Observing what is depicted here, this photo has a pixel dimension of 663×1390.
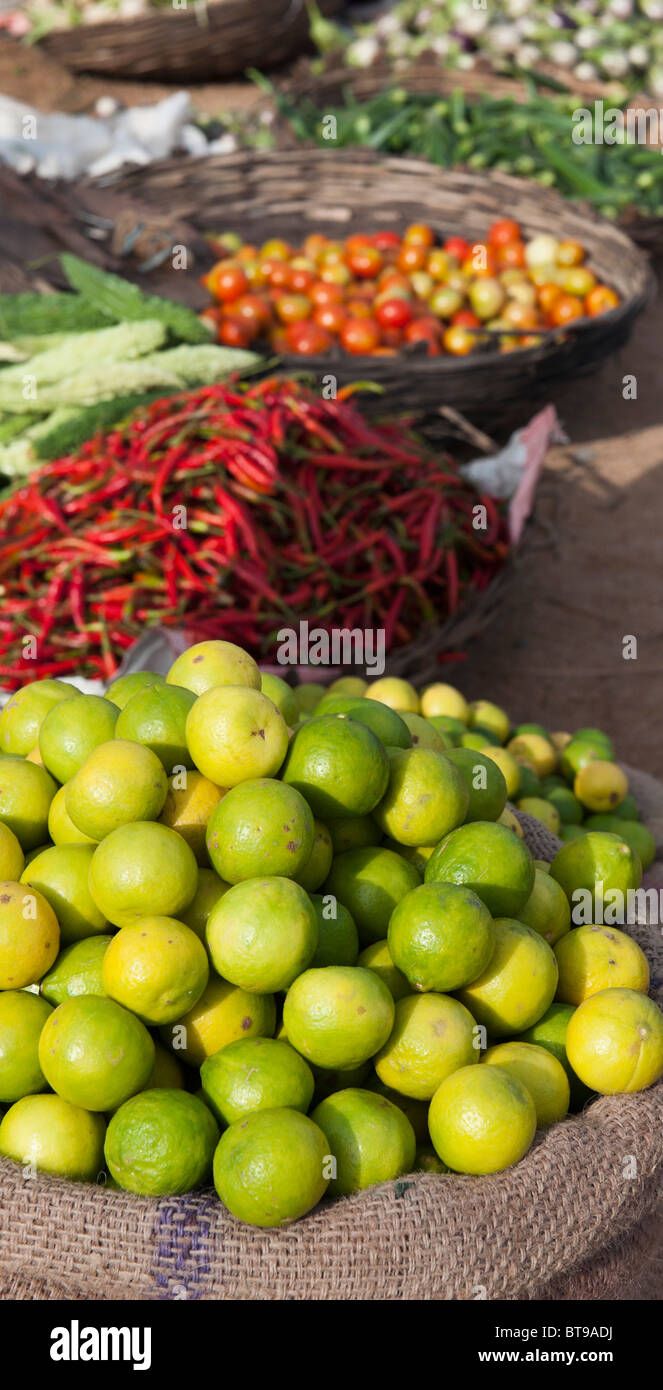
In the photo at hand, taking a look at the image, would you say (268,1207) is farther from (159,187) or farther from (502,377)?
(159,187)

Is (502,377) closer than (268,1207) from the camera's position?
No

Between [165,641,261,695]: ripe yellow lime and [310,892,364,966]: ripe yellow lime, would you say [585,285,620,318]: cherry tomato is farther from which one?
[310,892,364,966]: ripe yellow lime

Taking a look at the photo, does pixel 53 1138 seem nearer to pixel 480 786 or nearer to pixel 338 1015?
pixel 338 1015

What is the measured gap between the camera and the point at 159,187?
19.0ft

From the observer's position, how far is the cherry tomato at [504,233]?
567cm

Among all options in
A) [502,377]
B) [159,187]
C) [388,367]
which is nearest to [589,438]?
[502,377]

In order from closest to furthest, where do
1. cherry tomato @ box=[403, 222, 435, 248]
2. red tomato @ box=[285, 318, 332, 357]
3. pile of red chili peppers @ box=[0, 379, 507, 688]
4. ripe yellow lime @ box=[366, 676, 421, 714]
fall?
1. ripe yellow lime @ box=[366, 676, 421, 714]
2. pile of red chili peppers @ box=[0, 379, 507, 688]
3. red tomato @ box=[285, 318, 332, 357]
4. cherry tomato @ box=[403, 222, 435, 248]

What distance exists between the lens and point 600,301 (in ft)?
17.0

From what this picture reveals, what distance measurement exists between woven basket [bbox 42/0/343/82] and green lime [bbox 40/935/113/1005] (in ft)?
26.2

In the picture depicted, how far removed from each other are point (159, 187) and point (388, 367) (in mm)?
2448

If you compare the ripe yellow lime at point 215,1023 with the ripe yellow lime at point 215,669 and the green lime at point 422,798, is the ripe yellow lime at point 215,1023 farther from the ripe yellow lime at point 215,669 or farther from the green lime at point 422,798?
the ripe yellow lime at point 215,669

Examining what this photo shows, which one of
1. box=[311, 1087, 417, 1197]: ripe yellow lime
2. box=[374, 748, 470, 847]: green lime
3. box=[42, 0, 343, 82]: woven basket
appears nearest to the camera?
box=[311, 1087, 417, 1197]: ripe yellow lime

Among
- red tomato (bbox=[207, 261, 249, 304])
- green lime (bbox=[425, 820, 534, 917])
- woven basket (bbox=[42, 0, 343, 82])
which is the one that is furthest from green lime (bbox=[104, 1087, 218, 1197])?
woven basket (bbox=[42, 0, 343, 82])

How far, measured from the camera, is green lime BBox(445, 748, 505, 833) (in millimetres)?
1697
